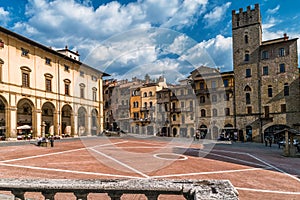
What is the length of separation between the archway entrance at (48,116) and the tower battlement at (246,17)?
118 ft

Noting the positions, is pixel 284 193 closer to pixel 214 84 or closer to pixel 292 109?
pixel 292 109

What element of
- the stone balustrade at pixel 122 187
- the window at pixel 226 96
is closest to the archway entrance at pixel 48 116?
the window at pixel 226 96

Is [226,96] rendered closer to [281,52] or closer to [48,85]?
[281,52]

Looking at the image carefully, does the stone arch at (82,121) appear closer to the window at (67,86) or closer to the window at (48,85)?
the window at (67,86)

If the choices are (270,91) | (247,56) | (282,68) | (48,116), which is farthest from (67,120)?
(282,68)

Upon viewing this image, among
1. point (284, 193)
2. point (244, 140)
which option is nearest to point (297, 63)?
point (244, 140)

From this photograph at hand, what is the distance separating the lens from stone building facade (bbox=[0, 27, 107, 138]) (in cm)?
3102

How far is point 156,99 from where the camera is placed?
55531 millimetres

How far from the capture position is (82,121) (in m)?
45.8

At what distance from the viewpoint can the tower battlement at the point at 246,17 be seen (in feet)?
143

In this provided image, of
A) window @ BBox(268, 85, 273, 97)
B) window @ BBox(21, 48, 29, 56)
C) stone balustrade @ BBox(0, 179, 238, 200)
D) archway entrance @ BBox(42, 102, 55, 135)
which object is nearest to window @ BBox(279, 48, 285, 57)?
window @ BBox(268, 85, 273, 97)

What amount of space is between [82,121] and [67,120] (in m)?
2.89

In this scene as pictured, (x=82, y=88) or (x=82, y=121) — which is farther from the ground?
(x=82, y=88)

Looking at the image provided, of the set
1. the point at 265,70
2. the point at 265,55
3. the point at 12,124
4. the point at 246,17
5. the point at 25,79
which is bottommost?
the point at 12,124
